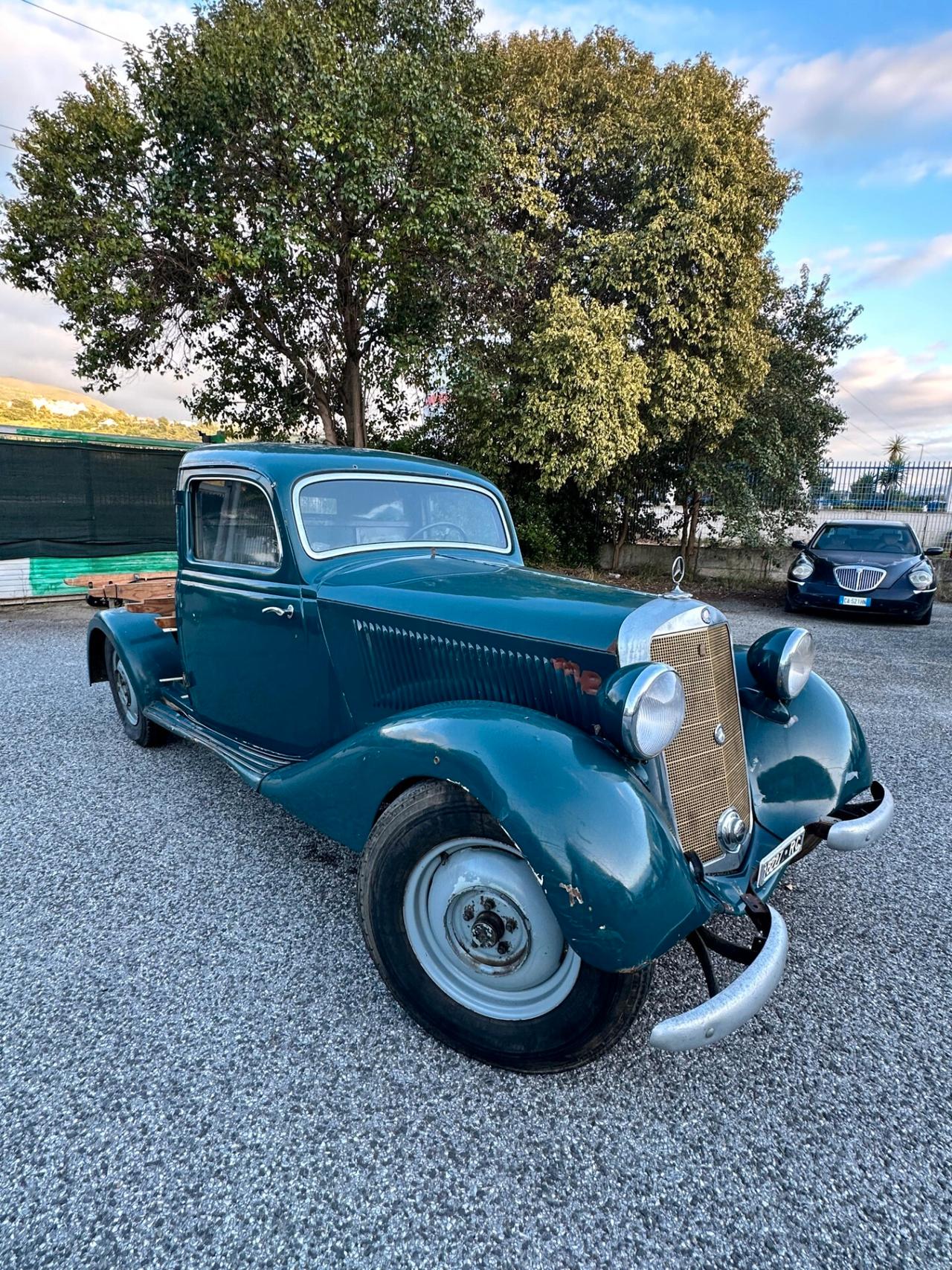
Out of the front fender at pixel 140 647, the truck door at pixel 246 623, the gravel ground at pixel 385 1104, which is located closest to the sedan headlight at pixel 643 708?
the gravel ground at pixel 385 1104

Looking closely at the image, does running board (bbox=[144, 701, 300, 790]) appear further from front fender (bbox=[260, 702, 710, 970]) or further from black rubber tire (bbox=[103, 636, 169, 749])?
front fender (bbox=[260, 702, 710, 970])

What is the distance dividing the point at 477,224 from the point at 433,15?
2.61 m

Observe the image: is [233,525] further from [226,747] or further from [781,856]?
[781,856]

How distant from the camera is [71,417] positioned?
17469 mm

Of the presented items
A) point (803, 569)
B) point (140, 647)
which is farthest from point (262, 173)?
point (803, 569)

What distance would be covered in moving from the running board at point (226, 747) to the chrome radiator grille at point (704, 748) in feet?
5.12

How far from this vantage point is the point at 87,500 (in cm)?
911

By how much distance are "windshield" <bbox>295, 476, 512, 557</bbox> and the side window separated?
0.20 metres

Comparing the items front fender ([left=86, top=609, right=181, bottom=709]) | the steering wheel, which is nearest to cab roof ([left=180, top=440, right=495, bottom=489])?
the steering wheel

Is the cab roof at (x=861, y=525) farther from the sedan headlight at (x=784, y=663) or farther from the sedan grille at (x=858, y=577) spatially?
the sedan headlight at (x=784, y=663)

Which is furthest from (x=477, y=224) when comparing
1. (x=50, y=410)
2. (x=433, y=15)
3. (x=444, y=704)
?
(x=50, y=410)

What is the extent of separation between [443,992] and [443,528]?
6.85 ft

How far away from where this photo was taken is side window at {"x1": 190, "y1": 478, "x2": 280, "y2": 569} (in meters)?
2.83

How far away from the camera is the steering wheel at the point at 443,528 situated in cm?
314
